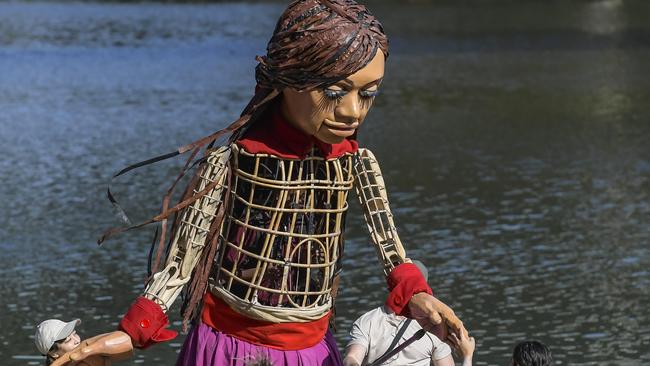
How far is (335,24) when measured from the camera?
4762mm

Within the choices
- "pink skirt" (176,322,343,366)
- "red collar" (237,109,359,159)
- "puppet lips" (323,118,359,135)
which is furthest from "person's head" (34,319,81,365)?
"puppet lips" (323,118,359,135)

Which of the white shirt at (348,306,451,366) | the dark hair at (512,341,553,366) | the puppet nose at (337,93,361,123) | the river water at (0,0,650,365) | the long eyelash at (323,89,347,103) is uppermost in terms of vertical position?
the long eyelash at (323,89,347,103)

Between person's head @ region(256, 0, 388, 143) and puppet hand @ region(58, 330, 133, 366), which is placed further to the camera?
person's head @ region(256, 0, 388, 143)

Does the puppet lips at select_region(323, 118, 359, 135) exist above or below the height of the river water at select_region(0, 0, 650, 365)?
above

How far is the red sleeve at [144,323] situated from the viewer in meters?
4.52

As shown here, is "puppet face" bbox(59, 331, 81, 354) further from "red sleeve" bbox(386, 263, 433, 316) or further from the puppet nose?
the puppet nose

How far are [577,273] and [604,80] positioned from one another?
1470cm

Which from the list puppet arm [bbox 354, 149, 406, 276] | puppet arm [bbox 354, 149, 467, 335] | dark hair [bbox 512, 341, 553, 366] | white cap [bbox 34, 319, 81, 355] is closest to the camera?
puppet arm [bbox 354, 149, 467, 335]

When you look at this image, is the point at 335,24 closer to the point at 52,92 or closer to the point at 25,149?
the point at 25,149

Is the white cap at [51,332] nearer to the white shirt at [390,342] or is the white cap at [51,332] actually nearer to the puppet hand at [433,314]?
the puppet hand at [433,314]

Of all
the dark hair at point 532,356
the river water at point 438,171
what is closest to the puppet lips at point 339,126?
the dark hair at point 532,356

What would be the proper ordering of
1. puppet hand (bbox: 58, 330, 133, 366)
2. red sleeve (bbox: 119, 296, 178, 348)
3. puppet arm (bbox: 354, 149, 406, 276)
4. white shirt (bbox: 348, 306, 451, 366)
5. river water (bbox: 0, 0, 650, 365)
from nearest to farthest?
puppet hand (bbox: 58, 330, 133, 366)
red sleeve (bbox: 119, 296, 178, 348)
puppet arm (bbox: 354, 149, 406, 276)
white shirt (bbox: 348, 306, 451, 366)
river water (bbox: 0, 0, 650, 365)

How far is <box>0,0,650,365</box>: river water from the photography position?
404 inches

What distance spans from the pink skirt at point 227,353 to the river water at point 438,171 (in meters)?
4.10
